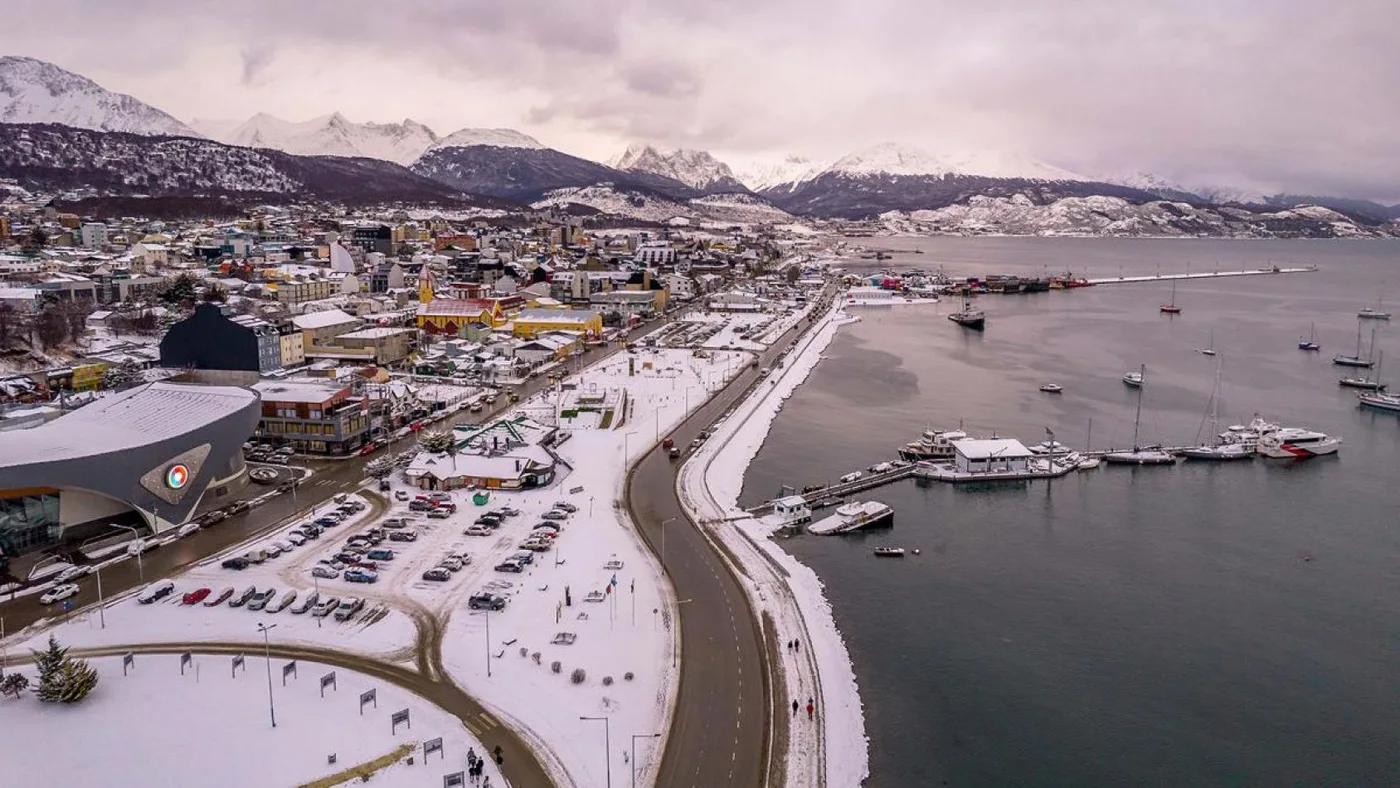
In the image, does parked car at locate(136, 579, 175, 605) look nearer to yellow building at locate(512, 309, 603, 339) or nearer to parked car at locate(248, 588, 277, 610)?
parked car at locate(248, 588, 277, 610)

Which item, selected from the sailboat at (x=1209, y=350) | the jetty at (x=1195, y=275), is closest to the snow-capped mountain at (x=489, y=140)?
the jetty at (x=1195, y=275)

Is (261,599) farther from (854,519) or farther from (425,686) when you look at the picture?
(854,519)

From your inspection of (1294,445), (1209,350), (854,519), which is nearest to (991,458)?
(854,519)

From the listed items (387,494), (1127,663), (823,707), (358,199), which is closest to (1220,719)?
(1127,663)

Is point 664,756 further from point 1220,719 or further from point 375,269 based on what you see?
point 375,269

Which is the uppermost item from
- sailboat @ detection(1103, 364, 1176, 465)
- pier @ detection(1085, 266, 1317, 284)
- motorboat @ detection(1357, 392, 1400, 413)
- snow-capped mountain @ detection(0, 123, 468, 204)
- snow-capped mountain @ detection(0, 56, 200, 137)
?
snow-capped mountain @ detection(0, 56, 200, 137)

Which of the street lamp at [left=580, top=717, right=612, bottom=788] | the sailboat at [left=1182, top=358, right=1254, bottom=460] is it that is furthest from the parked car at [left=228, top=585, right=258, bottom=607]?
the sailboat at [left=1182, top=358, right=1254, bottom=460]

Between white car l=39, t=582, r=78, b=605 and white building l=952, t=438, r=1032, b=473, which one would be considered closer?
white car l=39, t=582, r=78, b=605
